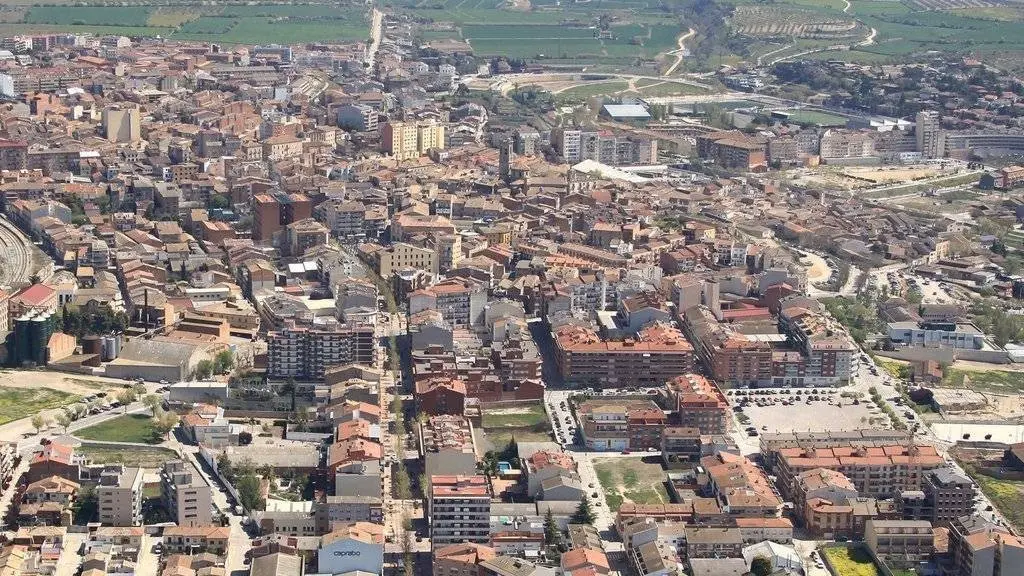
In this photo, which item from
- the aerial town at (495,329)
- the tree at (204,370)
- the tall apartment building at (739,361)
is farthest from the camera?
the tall apartment building at (739,361)

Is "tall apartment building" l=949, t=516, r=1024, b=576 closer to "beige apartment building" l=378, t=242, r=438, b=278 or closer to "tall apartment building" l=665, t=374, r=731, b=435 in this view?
"tall apartment building" l=665, t=374, r=731, b=435

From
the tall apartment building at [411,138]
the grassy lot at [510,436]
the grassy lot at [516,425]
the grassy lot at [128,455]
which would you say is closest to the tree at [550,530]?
the grassy lot at [516,425]

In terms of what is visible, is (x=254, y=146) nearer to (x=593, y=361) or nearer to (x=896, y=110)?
(x=593, y=361)

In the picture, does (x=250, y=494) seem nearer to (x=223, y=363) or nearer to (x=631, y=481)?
(x=631, y=481)

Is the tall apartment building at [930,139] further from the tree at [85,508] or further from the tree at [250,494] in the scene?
the tree at [85,508]

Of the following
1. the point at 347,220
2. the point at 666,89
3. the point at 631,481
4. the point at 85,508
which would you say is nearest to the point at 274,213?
the point at 347,220

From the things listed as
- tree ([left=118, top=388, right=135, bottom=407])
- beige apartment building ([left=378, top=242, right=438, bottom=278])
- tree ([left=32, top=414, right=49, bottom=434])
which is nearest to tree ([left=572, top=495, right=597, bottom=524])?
tree ([left=118, top=388, right=135, bottom=407])
